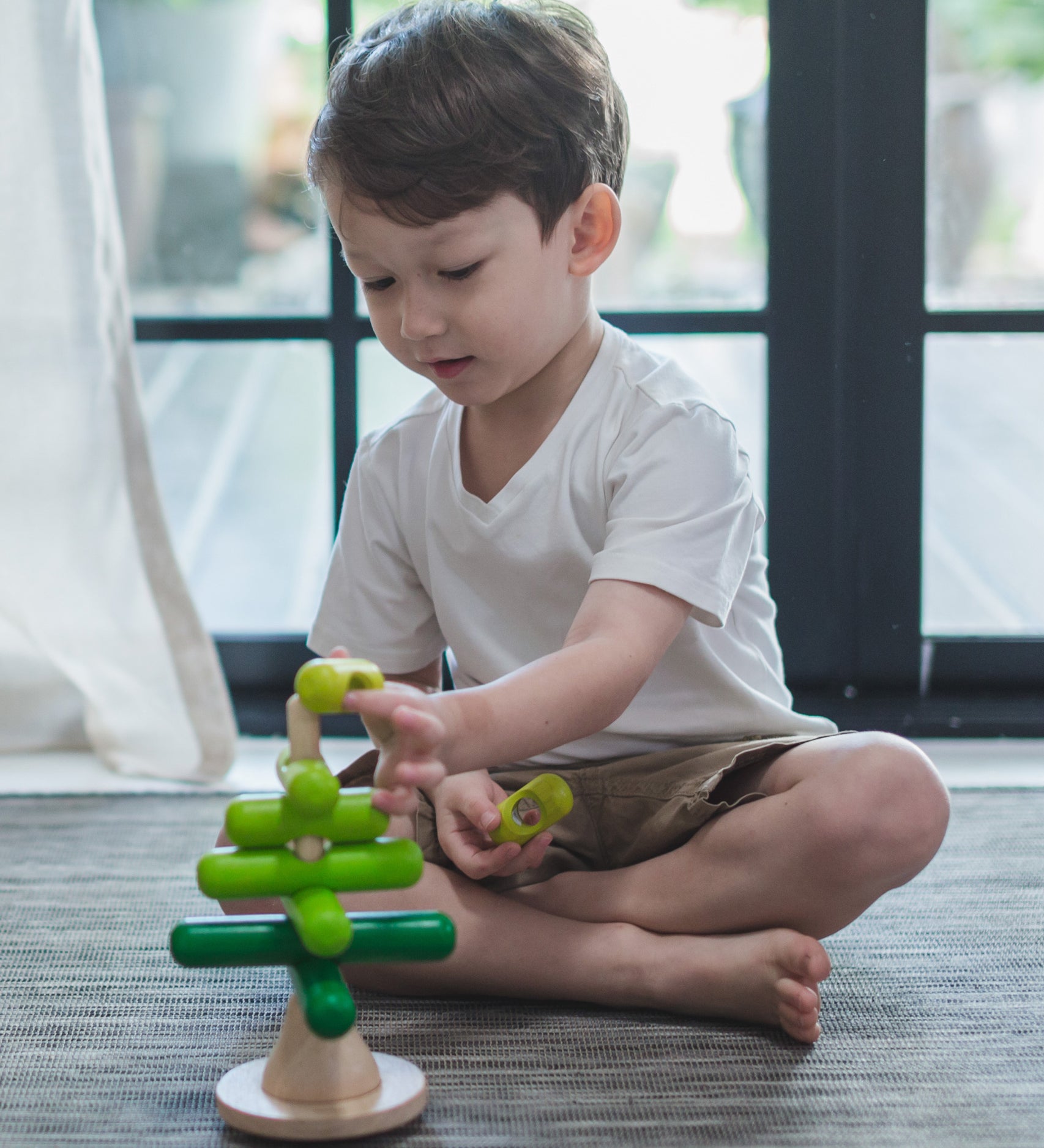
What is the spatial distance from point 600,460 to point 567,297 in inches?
4.3

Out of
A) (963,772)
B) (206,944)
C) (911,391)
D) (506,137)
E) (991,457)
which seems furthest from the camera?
(991,457)

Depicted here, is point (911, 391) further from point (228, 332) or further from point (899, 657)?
point (228, 332)

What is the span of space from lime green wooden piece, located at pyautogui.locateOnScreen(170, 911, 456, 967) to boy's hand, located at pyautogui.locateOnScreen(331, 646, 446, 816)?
0.06 metres

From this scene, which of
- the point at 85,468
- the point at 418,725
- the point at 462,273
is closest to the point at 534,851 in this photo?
the point at 418,725

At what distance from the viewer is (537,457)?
0.93 metres

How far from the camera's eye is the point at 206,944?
66cm

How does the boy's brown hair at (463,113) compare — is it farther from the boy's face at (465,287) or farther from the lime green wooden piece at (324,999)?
the lime green wooden piece at (324,999)

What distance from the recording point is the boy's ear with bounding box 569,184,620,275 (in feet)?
2.91

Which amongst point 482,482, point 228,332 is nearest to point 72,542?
point 228,332

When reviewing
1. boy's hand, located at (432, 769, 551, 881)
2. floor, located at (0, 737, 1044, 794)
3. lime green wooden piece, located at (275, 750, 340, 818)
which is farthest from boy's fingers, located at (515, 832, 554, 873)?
floor, located at (0, 737, 1044, 794)

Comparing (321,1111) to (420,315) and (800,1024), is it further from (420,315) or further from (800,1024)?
(420,315)

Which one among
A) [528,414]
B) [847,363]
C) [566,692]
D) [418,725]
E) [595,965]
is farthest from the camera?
[847,363]

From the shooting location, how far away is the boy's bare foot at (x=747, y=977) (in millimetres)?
773

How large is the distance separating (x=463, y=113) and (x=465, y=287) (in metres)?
0.10
